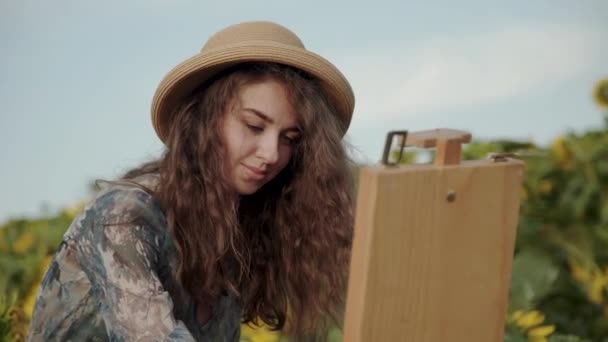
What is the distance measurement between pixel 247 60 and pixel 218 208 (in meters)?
0.39

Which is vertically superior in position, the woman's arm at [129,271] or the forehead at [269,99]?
the forehead at [269,99]

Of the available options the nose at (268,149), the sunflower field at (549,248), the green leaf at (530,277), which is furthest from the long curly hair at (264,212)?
the green leaf at (530,277)

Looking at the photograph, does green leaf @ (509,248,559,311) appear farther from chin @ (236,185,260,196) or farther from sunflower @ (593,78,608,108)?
sunflower @ (593,78,608,108)

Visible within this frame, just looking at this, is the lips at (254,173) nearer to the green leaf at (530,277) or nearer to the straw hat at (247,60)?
the straw hat at (247,60)

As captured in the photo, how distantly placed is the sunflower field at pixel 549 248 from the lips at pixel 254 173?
1.01 metres

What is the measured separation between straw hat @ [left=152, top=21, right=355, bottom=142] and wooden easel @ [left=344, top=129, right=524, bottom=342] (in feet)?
2.42

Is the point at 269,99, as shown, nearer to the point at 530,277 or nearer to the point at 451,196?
the point at 451,196

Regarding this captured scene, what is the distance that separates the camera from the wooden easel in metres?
1.74

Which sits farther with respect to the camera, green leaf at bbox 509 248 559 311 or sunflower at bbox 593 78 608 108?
sunflower at bbox 593 78 608 108

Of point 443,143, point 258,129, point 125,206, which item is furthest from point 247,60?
point 443,143

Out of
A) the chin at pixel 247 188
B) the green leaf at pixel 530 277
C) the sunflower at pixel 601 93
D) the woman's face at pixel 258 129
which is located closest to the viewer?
the woman's face at pixel 258 129

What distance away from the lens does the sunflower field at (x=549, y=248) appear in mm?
3881

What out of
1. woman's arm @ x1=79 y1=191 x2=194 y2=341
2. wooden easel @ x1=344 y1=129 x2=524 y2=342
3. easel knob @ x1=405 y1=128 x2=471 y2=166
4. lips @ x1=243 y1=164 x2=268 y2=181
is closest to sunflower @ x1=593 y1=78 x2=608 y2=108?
lips @ x1=243 y1=164 x2=268 y2=181

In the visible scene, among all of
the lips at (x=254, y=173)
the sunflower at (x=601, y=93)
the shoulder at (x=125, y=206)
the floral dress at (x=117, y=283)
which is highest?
the sunflower at (x=601, y=93)
